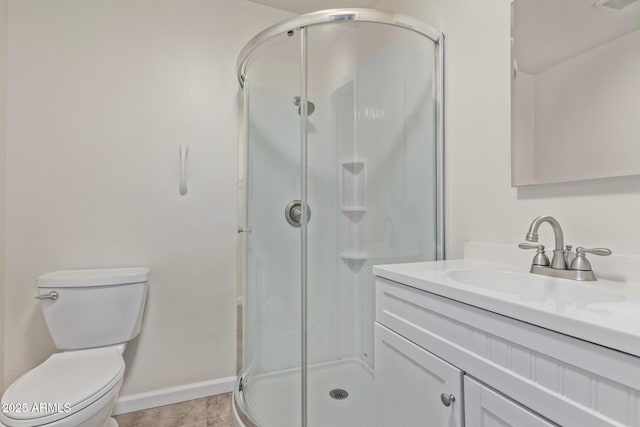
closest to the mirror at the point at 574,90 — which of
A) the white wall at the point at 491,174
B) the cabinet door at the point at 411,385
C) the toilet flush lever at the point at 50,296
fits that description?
the white wall at the point at 491,174

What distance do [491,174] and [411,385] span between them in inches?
32.0

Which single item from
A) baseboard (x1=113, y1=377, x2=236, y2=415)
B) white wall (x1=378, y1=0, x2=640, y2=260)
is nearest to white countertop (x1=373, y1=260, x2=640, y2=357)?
white wall (x1=378, y1=0, x2=640, y2=260)

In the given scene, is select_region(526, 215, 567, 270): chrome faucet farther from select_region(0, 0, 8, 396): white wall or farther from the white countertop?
select_region(0, 0, 8, 396): white wall

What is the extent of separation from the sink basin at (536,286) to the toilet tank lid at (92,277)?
144cm

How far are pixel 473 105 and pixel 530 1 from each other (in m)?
0.36

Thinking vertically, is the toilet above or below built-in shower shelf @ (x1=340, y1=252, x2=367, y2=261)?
below

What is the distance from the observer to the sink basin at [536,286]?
2.45 feet

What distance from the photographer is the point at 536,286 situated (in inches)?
35.3

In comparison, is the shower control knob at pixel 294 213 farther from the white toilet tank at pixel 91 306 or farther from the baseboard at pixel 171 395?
the baseboard at pixel 171 395

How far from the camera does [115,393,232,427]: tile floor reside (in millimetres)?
1553

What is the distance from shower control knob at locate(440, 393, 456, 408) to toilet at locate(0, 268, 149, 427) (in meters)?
1.15

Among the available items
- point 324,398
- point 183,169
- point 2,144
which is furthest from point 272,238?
point 2,144

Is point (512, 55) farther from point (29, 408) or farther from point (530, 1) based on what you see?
point (29, 408)

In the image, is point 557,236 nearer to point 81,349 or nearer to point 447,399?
point 447,399
